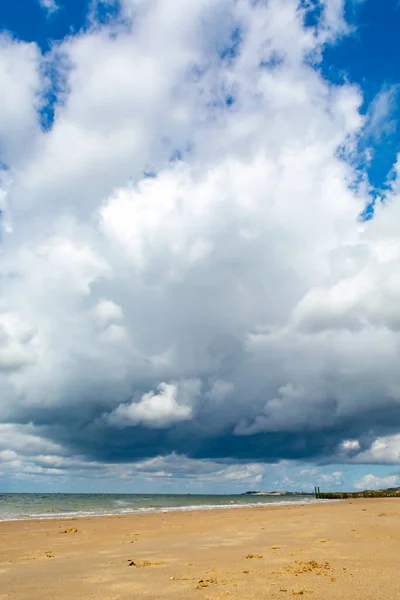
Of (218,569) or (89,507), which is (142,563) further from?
(89,507)

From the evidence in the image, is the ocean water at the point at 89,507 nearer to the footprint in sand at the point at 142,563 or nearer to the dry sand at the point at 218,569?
the dry sand at the point at 218,569

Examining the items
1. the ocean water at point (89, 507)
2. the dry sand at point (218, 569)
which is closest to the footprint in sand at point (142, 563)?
the dry sand at point (218, 569)

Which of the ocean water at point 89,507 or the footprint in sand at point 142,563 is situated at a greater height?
the footprint in sand at point 142,563

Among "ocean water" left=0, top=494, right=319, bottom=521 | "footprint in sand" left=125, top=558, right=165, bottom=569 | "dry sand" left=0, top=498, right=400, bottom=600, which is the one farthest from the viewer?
"ocean water" left=0, top=494, right=319, bottom=521

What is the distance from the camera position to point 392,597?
311 inches

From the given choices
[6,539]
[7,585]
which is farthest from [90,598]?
[6,539]

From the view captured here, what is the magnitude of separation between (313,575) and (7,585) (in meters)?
7.37

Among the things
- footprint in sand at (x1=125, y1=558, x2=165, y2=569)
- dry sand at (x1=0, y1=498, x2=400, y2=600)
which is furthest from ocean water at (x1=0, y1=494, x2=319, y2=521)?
footprint in sand at (x1=125, y1=558, x2=165, y2=569)

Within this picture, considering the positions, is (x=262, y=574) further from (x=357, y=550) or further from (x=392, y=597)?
(x=357, y=550)

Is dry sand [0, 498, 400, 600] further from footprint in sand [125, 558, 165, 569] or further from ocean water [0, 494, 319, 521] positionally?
ocean water [0, 494, 319, 521]

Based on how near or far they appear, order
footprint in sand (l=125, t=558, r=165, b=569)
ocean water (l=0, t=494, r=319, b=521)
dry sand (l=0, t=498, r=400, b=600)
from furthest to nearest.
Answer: ocean water (l=0, t=494, r=319, b=521) < footprint in sand (l=125, t=558, r=165, b=569) < dry sand (l=0, t=498, r=400, b=600)

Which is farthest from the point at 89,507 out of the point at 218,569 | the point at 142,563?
the point at 218,569

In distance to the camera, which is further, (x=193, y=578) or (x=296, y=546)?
(x=296, y=546)

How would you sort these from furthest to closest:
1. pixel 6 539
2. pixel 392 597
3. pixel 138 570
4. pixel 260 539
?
Result: pixel 6 539
pixel 260 539
pixel 138 570
pixel 392 597
